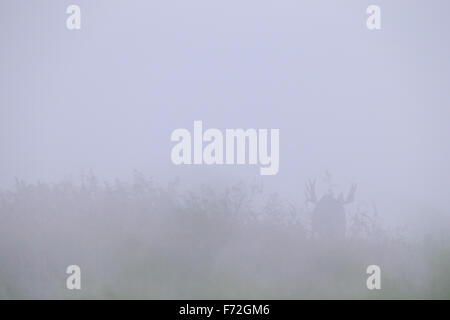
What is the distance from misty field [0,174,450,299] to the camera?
4.39m

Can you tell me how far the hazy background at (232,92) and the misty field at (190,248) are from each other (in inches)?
4.0

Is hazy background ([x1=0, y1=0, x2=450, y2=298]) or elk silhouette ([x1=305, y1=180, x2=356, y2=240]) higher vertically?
hazy background ([x1=0, y1=0, x2=450, y2=298])

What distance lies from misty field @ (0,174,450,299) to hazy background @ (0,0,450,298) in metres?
0.10

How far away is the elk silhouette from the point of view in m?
4.44

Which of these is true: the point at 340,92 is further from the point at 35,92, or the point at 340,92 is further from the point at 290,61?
the point at 35,92

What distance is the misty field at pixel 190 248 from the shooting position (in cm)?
439

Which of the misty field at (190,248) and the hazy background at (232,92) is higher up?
the hazy background at (232,92)

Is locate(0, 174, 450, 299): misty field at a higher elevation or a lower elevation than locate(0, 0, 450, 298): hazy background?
lower

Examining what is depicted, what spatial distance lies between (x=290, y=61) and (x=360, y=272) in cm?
122

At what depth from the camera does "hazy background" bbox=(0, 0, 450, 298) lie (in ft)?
14.6

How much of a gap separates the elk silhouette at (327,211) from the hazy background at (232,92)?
0.21ft

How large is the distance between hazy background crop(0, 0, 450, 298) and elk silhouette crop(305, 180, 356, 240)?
0.06 metres

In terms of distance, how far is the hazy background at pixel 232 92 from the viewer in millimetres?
4445
